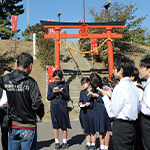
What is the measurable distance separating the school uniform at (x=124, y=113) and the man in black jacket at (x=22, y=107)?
1057 millimetres

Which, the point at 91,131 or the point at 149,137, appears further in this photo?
the point at 91,131

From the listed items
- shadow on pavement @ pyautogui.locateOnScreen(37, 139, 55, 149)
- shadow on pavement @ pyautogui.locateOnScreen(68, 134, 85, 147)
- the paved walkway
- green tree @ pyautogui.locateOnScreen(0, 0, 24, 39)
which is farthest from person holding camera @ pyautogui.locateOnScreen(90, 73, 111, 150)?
green tree @ pyautogui.locateOnScreen(0, 0, 24, 39)

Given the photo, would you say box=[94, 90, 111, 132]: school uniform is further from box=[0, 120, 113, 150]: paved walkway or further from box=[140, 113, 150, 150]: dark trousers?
box=[140, 113, 150, 150]: dark trousers

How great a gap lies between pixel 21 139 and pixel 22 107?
440mm

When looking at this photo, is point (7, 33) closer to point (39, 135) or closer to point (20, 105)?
point (39, 135)

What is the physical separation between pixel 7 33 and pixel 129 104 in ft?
67.6

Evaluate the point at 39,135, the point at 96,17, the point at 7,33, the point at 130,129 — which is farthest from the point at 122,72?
the point at 7,33

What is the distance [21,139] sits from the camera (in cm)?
218

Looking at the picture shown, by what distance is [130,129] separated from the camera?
230 centimetres

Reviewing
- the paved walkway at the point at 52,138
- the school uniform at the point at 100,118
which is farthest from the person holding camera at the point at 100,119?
the paved walkway at the point at 52,138

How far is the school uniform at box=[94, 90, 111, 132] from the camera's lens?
3.70 meters

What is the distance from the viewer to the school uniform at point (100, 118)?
370 cm

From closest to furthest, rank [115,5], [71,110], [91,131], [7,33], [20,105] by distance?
1. [20,105]
2. [91,131]
3. [71,110]
4. [115,5]
5. [7,33]

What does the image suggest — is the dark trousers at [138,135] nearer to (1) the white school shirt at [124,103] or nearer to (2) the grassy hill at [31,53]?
(1) the white school shirt at [124,103]
